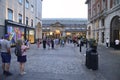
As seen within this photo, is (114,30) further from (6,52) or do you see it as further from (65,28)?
(65,28)

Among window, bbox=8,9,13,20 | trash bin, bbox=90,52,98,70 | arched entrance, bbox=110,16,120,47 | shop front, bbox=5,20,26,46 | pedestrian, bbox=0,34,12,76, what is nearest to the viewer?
pedestrian, bbox=0,34,12,76

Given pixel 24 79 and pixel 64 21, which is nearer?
pixel 24 79

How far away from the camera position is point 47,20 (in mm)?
97688

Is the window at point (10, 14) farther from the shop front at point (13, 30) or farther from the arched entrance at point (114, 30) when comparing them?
the arched entrance at point (114, 30)

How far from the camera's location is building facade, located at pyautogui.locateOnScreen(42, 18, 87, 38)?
288 feet

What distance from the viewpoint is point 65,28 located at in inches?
3610

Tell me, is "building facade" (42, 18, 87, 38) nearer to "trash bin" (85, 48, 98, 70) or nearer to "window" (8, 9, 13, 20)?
"window" (8, 9, 13, 20)

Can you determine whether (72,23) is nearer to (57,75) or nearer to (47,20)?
(47,20)

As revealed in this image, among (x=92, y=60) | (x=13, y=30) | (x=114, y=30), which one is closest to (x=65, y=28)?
(x=114, y=30)

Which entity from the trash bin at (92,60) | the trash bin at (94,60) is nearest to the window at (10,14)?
the trash bin at (92,60)

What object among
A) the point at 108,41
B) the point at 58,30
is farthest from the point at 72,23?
the point at 108,41

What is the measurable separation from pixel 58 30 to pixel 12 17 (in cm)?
5908

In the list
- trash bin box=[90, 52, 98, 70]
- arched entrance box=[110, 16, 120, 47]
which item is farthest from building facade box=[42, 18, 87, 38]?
trash bin box=[90, 52, 98, 70]

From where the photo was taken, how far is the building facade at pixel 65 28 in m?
87.8
